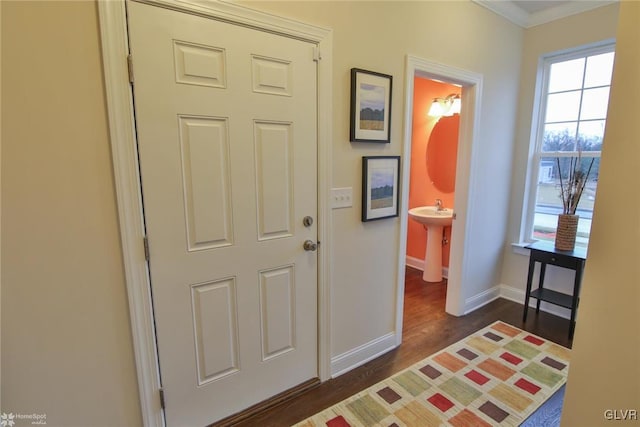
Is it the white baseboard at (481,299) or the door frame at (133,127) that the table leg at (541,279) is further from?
the door frame at (133,127)

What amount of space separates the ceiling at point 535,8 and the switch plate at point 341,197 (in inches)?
73.6

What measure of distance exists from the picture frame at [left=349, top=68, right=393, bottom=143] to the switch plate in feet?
1.01

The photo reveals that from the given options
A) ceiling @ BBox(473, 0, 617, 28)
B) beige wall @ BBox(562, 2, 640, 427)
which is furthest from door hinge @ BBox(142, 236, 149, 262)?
ceiling @ BBox(473, 0, 617, 28)

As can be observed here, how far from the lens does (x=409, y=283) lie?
142 inches

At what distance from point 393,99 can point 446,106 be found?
5.77 feet

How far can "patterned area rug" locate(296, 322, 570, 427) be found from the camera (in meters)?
1.70

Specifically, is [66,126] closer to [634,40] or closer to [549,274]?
[634,40]

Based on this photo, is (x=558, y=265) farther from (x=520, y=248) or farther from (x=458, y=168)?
(x=458, y=168)

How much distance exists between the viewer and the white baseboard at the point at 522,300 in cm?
279

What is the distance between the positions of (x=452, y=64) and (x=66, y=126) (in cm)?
240

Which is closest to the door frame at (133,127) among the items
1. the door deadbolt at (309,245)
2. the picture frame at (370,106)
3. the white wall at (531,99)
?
the picture frame at (370,106)

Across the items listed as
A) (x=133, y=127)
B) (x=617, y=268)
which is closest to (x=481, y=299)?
(x=617, y=268)

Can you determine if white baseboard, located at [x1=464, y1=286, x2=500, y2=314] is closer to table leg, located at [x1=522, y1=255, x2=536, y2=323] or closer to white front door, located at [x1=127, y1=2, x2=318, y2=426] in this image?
table leg, located at [x1=522, y1=255, x2=536, y2=323]

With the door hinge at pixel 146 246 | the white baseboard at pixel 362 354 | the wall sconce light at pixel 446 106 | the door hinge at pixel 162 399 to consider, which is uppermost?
the wall sconce light at pixel 446 106
